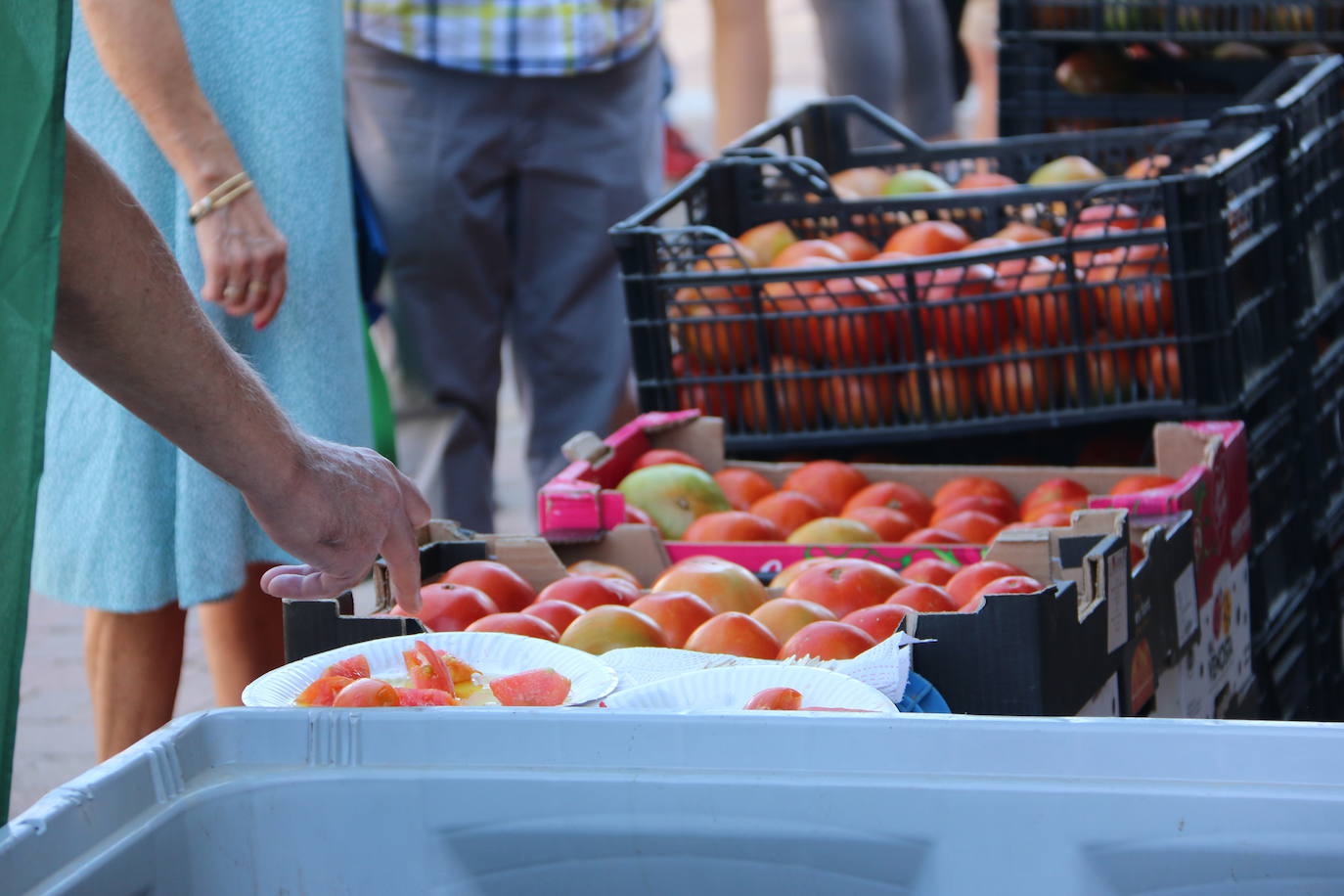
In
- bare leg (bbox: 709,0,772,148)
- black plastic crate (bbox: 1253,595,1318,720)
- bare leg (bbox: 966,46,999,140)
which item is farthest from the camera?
bare leg (bbox: 966,46,999,140)

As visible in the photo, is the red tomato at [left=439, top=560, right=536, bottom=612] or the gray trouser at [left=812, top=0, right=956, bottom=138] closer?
the red tomato at [left=439, top=560, right=536, bottom=612]

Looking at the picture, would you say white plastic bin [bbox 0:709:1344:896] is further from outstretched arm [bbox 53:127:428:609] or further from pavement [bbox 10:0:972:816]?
pavement [bbox 10:0:972:816]

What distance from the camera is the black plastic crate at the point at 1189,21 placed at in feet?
12.2

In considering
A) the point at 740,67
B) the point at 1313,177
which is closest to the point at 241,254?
the point at 1313,177

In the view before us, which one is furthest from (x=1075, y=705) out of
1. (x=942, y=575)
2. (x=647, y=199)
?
(x=647, y=199)

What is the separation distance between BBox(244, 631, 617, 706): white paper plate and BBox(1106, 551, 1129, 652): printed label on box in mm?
557

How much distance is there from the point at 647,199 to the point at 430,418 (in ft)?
2.20

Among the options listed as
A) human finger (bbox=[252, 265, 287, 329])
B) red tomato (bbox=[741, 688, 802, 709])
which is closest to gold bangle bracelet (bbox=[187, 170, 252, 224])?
human finger (bbox=[252, 265, 287, 329])

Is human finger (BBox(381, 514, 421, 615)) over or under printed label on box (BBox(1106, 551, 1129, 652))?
over

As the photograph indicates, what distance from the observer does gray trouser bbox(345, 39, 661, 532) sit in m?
3.47

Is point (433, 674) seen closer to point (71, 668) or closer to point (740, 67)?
point (71, 668)

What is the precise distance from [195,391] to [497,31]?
232cm

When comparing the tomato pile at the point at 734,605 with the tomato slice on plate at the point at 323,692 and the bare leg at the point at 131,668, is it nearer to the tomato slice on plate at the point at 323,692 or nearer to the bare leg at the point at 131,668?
the tomato slice on plate at the point at 323,692

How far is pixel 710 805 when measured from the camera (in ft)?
3.38
